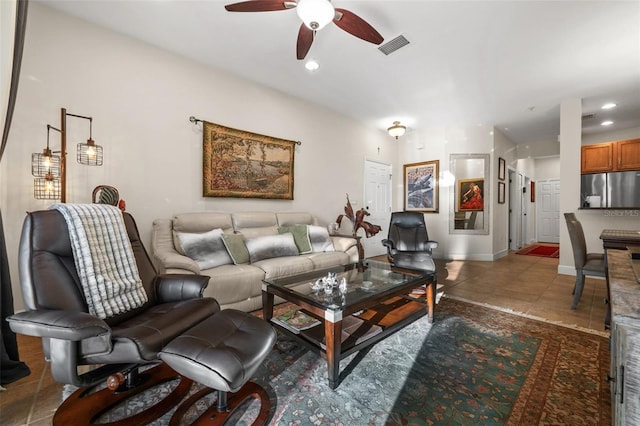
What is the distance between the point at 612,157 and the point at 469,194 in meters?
2.31

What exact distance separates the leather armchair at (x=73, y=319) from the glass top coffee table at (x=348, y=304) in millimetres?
586

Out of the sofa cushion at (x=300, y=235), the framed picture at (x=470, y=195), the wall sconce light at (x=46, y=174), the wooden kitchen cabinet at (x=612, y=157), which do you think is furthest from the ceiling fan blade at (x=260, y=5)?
the wooden kitchen cabinet at (x=612, y=157)

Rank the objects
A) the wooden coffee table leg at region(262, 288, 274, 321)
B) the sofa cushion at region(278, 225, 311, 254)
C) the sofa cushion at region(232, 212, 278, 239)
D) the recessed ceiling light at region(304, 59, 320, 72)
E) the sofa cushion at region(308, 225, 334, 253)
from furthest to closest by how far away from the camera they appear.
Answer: the sofa cushion at region(308, 225, 334, 253) → the sofa cushion at region(278, 225, 311, 254) → the sofa cushion at region(232, 212, 278, 239) → the recessed ceiling light at region(304, 59, 320, 72) → the wooden coffee table leg at region(262, 288, 274, 321)

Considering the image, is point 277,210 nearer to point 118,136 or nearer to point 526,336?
point 118,136

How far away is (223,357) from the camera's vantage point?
1112 millimetres

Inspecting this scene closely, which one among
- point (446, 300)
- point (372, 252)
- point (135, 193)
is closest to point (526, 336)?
point (446, 300)

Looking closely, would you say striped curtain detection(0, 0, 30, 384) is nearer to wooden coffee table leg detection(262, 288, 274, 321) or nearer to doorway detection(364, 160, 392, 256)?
wooden coffee table leg detection(262, 288, 274, 321)

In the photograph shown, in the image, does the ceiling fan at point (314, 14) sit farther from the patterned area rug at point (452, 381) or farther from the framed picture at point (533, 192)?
the framed picture at point (533, 192)

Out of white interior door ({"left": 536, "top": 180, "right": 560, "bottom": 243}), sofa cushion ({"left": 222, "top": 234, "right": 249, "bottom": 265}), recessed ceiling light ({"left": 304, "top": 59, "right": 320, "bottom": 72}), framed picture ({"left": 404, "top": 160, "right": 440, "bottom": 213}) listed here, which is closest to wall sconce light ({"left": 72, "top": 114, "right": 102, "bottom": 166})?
sofa cushion ({"left": 222, "top": 234, "right": 249, "bottom": 265})

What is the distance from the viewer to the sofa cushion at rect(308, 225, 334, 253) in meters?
3.52

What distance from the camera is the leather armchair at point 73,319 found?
42.8 inches

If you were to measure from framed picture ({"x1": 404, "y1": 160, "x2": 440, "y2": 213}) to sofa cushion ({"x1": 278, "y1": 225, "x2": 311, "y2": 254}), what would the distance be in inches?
137

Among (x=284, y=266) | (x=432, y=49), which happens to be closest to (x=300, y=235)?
(x=284, y=266)

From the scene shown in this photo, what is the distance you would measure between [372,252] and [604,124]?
523 centimetres
